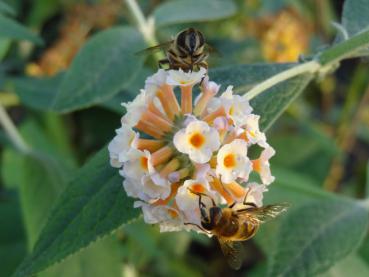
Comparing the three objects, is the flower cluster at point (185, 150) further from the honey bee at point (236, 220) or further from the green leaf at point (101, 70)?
the green leaf at point (101, 70)

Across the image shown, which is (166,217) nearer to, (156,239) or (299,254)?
(299,254)

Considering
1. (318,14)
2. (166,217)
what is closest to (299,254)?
(166,217)

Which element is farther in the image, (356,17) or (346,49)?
(356,17)

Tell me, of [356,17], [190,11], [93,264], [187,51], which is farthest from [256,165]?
[190,11]

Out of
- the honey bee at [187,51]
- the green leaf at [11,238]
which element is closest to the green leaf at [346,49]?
the honey bee at [187,51]

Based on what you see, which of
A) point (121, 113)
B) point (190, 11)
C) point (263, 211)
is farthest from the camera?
point (121, 113)

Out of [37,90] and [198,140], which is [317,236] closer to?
[198,140]
